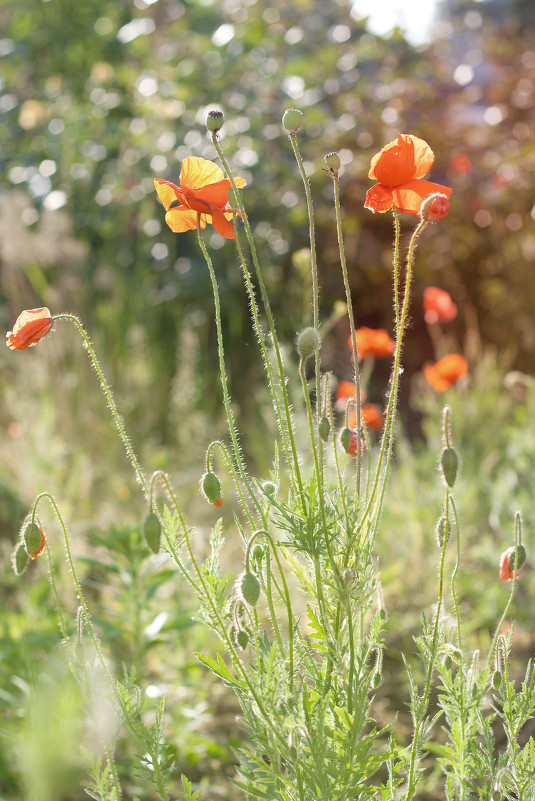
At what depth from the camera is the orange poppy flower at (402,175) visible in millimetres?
1076

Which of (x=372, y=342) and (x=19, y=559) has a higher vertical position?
(x=19, y=559)

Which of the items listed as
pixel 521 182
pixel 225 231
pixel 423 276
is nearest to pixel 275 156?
pixel 423 276

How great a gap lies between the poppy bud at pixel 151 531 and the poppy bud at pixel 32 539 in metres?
0.23

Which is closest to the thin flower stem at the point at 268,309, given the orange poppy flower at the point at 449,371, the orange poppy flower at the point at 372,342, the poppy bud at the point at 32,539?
the poppy bud at the point at 32,539

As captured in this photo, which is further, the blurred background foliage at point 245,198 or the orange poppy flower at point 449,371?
the blurred background foliage at point 245,198

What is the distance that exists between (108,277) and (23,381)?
1.02m

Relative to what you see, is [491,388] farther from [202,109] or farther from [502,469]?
[202,109]

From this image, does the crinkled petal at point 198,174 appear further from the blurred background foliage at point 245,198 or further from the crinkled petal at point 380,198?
the blurred background foliage at point 245,198

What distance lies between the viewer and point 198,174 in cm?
108

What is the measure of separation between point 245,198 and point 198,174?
123 inches

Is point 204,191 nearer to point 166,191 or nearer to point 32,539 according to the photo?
point 166,191

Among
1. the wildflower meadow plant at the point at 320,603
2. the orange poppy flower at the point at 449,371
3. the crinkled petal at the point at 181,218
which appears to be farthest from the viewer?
the orange poppy flower at the point at 449,371

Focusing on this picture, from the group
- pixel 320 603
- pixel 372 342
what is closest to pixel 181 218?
pixel 320 603

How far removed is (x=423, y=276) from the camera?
14.5ft
